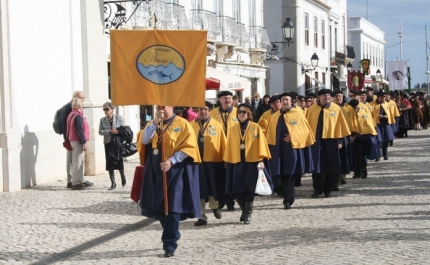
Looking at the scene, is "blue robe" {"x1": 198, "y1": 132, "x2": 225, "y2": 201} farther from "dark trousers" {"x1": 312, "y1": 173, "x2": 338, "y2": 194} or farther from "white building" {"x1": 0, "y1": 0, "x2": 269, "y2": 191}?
"white building" {"x1": 0, "y1": 0, "x2": 269, "y2": 191}

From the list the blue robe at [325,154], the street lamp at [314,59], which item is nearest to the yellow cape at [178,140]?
the blue robe at [325,154]

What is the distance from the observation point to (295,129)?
511 inches

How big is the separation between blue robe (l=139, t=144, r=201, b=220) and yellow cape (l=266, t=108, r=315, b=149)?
417 centimetres

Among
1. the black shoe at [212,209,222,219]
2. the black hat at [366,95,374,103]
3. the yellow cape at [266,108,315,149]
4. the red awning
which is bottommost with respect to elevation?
the black shoe at [212,209,222,219]

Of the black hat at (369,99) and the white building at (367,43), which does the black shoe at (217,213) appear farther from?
the white building at (367,43)

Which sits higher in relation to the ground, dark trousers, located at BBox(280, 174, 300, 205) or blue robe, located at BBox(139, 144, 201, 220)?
blue robe, located at BBox(139, 144, 201, 220)

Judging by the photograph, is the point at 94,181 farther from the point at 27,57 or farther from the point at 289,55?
the point at 289,55

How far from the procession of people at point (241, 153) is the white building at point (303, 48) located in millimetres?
23729

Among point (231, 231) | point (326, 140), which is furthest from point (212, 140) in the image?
point (326, 140)

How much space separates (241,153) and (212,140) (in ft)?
1.55

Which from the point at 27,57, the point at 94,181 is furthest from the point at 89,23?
the point at 94,181

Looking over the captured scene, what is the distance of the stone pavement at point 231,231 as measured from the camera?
877 centimetres

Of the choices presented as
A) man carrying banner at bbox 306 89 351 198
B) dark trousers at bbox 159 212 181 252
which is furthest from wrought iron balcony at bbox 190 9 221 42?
dark trousers at bbox 159 212 181 252

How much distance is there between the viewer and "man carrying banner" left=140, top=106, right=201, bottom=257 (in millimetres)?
8805
